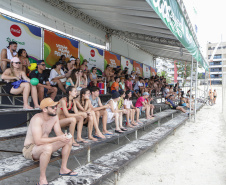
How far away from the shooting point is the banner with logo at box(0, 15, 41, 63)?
14.6 ft

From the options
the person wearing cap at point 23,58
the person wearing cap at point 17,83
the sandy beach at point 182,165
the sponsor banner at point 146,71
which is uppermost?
the sponsor banner at point 146,71

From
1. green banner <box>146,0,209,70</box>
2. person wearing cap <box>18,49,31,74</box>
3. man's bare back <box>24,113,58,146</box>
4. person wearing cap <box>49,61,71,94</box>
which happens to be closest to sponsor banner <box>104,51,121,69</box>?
person wearing cap <box>49,61,71,94</box>

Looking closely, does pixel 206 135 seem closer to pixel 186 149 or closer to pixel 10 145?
pixel 186 149

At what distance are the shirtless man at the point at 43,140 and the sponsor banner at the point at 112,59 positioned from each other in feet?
20.7

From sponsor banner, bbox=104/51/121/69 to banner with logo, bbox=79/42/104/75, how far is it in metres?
0.38

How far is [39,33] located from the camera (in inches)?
212

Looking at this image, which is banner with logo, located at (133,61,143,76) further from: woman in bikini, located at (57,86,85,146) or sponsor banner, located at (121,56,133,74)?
woman in bikini, located at (57,86,85,146)

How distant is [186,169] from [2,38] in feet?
16.5

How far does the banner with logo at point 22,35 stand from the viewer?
14.6 feet

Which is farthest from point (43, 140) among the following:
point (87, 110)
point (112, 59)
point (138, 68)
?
point (138, 68)

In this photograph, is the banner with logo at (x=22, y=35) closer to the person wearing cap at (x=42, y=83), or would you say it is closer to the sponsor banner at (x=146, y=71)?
the person wearing cap at (x=42, y=83)

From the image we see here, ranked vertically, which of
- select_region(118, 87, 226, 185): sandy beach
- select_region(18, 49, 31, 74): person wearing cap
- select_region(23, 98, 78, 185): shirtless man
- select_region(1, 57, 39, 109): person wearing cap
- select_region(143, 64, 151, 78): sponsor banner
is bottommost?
select_region(118, 87, 226, 185): sandy beach

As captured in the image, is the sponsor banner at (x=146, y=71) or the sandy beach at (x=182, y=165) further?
the sponsor banner at (x=146, y=71)

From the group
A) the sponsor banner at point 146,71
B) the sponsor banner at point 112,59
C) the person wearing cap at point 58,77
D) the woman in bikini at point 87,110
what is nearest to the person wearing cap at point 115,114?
the woman in bikini at point 87,110
